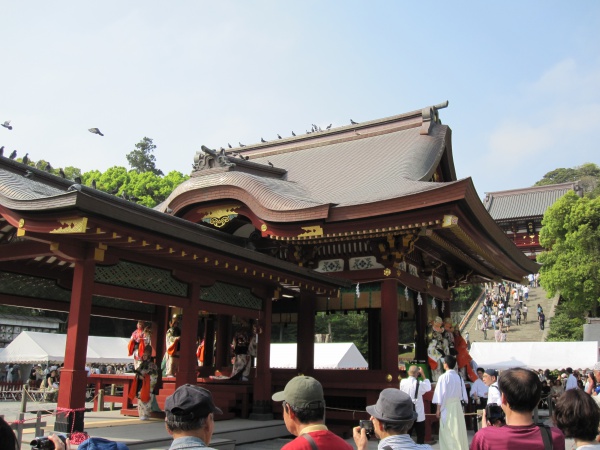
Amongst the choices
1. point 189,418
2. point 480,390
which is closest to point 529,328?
point 480,390

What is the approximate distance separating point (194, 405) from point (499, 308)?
37712 mm

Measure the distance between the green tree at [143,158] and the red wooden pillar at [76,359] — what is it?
61252 mm

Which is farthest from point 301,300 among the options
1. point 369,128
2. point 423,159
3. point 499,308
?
point 499,308

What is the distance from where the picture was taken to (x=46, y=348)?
79.0ft

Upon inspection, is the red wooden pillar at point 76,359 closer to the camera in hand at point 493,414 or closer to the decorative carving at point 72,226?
the decorative carving at point 72,226

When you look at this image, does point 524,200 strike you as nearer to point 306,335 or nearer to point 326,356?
point 326,356

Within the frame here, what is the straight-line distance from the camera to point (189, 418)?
9.20 ft

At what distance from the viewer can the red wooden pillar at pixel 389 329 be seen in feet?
41.9

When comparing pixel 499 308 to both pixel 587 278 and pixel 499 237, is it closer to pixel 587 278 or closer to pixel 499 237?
pixel 587 278

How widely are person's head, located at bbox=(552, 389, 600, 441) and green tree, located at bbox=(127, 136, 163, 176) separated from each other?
222 ft

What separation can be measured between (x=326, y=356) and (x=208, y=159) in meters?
10.0

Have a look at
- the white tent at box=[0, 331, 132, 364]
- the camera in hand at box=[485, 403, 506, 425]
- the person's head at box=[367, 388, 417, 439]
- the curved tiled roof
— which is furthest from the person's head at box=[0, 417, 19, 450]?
the curved tiled roof

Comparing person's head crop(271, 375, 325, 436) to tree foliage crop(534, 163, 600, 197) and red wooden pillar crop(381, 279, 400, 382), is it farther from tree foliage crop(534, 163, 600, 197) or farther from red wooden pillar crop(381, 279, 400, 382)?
tree foliage crop(534, 163, 600, 197)

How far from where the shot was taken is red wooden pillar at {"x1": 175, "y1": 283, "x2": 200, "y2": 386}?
34.6 feet
